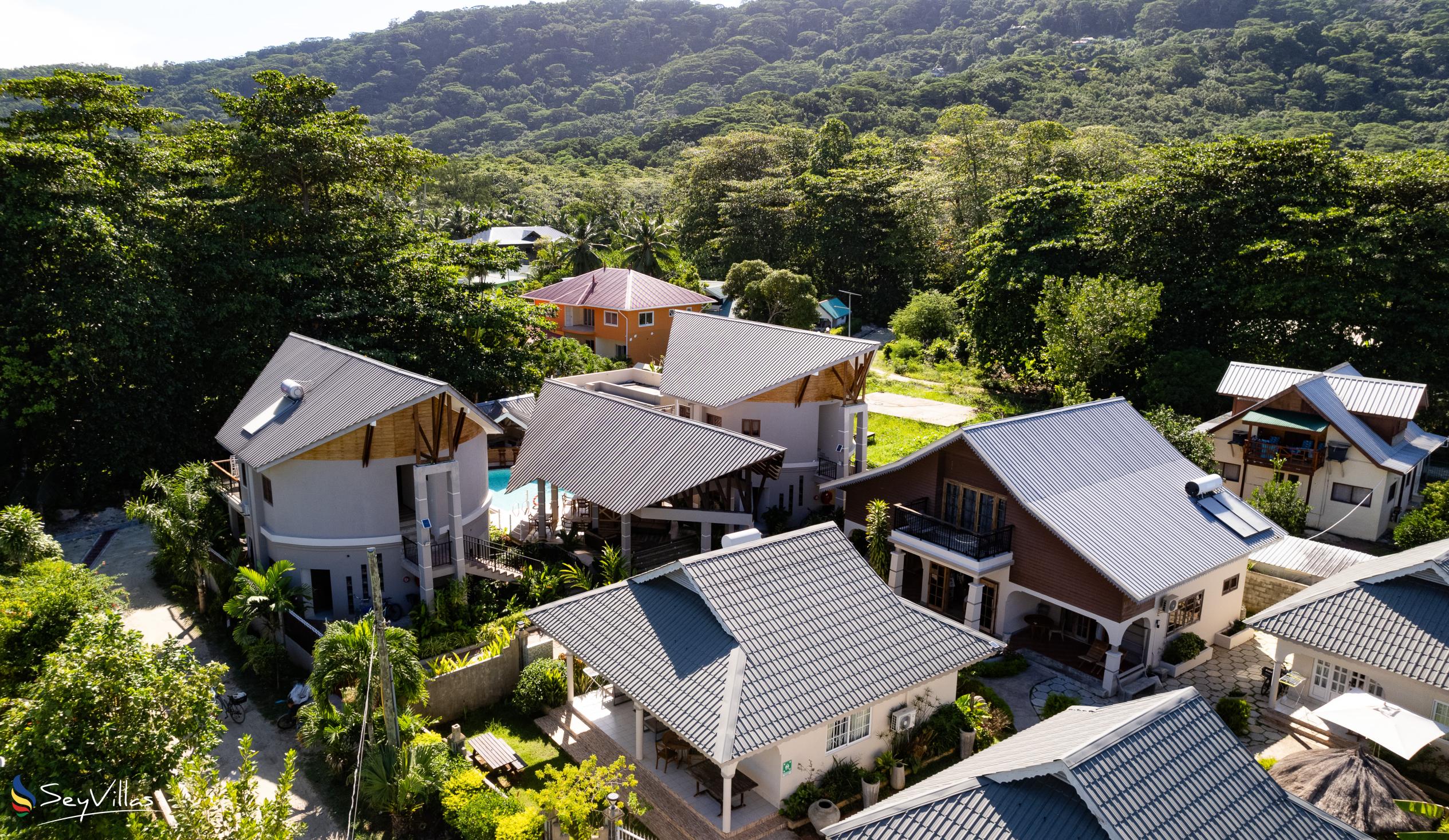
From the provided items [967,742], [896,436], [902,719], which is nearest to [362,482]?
[902,719]

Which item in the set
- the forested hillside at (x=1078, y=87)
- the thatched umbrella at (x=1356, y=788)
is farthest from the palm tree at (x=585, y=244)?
the thatched umbrella at (x=1356, y=788)

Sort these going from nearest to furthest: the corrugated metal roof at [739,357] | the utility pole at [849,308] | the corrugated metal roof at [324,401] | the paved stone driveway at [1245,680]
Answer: the paved stone driveway at [1245,680], the corrugated metal roof at [324,401], the corrugated metal roof at [739,357], the utility pole at [849,308]

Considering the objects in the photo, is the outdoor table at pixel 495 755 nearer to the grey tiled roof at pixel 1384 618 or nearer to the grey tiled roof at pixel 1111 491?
the grey tiled roof at pixel 1111 491

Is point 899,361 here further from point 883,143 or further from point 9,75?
point 9,75

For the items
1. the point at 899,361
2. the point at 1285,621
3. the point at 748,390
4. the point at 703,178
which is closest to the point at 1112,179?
the point at 899,361

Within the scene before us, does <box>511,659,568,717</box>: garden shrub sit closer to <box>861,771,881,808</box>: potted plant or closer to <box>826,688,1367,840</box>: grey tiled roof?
<box>861,771,881,808</box>: potted plant

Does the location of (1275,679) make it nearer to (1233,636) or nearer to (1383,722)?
(1383,722)

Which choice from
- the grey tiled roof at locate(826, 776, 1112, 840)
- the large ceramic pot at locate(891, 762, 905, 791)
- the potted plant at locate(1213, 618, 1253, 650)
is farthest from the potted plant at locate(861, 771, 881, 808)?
the potted plant at locate(1213, 618, 1253, 650)
